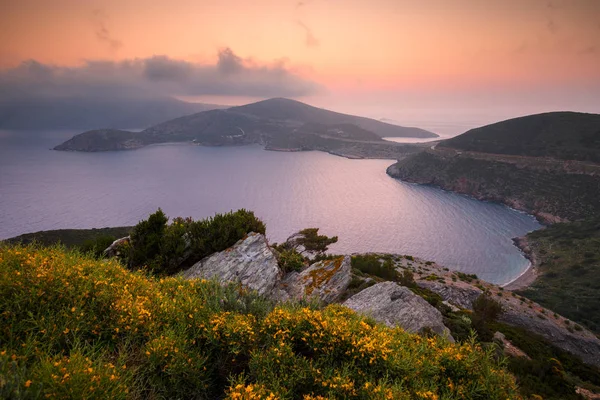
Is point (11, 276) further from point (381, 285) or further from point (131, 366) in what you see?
point (381, 285)

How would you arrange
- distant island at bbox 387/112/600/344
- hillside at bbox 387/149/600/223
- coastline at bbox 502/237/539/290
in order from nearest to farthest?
distant island at bbox 387/112/600/344 < coastline at bbox 502/237/539/290 < hillside at bbox 387/149/600/223

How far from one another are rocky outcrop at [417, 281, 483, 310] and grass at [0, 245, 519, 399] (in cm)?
3824

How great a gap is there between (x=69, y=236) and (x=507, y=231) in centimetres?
14480

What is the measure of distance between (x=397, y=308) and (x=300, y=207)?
361ft

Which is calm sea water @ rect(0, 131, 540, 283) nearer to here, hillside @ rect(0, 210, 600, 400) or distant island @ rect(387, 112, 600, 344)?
distant island @ rect(387, 112, 600, 344)

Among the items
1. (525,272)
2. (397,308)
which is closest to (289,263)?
(397,308)

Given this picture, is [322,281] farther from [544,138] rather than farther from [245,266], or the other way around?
[544,138]

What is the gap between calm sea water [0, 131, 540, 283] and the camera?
92.2 meters

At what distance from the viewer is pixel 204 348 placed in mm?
6449

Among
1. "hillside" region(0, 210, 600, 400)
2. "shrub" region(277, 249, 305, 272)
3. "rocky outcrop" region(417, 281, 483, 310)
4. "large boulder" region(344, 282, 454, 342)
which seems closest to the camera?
"hillside" region(0, 210, 600, 400)

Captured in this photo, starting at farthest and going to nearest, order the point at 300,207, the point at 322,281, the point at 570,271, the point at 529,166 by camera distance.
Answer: the point at 529,166, the point at 300,207, the point at 570,271, the point at 322,281

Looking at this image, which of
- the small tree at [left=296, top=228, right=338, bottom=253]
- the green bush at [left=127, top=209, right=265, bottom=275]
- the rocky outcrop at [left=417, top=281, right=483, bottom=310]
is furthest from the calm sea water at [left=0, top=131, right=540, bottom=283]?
the green bush at [left=127, top=209, right=265, bottom=275]

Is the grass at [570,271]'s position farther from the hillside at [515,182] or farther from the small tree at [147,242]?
the small tree at [147,242]

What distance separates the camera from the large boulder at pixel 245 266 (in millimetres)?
17328
